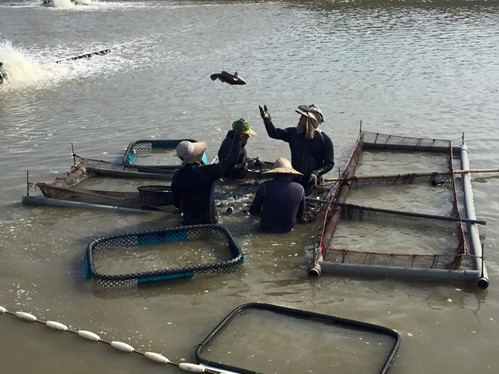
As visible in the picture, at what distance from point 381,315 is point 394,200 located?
3613 mm

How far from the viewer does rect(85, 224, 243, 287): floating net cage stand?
22.2ft

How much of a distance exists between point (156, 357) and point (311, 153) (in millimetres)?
4556

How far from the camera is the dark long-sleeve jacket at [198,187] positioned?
306 inches

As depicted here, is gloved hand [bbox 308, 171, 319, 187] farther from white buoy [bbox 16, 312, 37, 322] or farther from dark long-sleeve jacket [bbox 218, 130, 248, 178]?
white buoy [bbox 16, 312, 37, 322]

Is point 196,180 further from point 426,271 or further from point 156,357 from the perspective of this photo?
point 426,271

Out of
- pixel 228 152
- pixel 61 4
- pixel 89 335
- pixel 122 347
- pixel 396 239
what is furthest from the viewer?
pixel 61 4

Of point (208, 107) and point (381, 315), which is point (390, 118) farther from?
point (381, 315)

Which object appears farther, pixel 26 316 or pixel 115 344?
pixel 26 316

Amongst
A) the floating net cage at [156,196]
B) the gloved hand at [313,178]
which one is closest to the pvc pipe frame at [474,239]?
the gloved hand at [313,178]

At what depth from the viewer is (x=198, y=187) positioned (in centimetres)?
782

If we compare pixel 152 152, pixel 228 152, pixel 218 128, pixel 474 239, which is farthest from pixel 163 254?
pixel 218 128

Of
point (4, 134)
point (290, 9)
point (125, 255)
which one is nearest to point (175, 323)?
point (125, 255)

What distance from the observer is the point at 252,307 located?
6.20 metres

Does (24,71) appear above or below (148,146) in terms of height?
above
